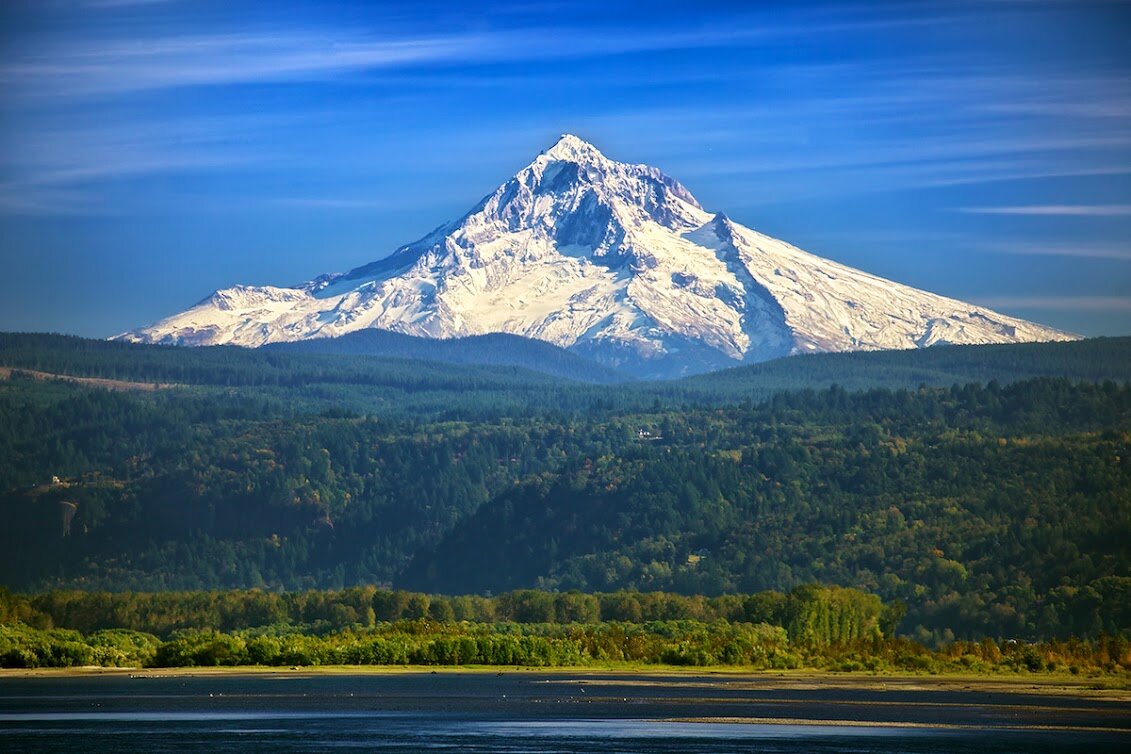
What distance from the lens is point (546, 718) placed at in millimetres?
144625

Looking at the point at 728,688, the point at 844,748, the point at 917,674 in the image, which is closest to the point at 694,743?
the point at 844,748

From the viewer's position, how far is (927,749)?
122625mm

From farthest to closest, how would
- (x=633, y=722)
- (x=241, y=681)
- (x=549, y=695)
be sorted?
(x=241, y=681) < (x=549, y=695) < (x=633, y=722)

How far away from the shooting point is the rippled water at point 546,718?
12581 cm

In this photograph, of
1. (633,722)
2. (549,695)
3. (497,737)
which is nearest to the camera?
(497,737)

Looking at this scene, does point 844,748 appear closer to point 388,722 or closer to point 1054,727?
point 1054,727

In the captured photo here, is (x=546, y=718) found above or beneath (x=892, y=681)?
above

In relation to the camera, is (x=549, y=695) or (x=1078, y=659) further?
(x=1078, y=659)

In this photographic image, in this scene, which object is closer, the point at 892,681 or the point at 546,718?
the point at 546,718

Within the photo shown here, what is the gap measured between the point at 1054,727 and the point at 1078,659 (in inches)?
2500

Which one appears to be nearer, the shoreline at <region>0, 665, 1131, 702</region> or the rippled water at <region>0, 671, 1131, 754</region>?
the rippled water at <region>0, 671, 1131, 754</region>

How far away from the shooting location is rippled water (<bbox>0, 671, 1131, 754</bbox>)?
413 feet

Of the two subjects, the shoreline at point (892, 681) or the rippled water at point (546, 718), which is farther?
the shoreline at point (892, 681)

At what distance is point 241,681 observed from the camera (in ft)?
630
